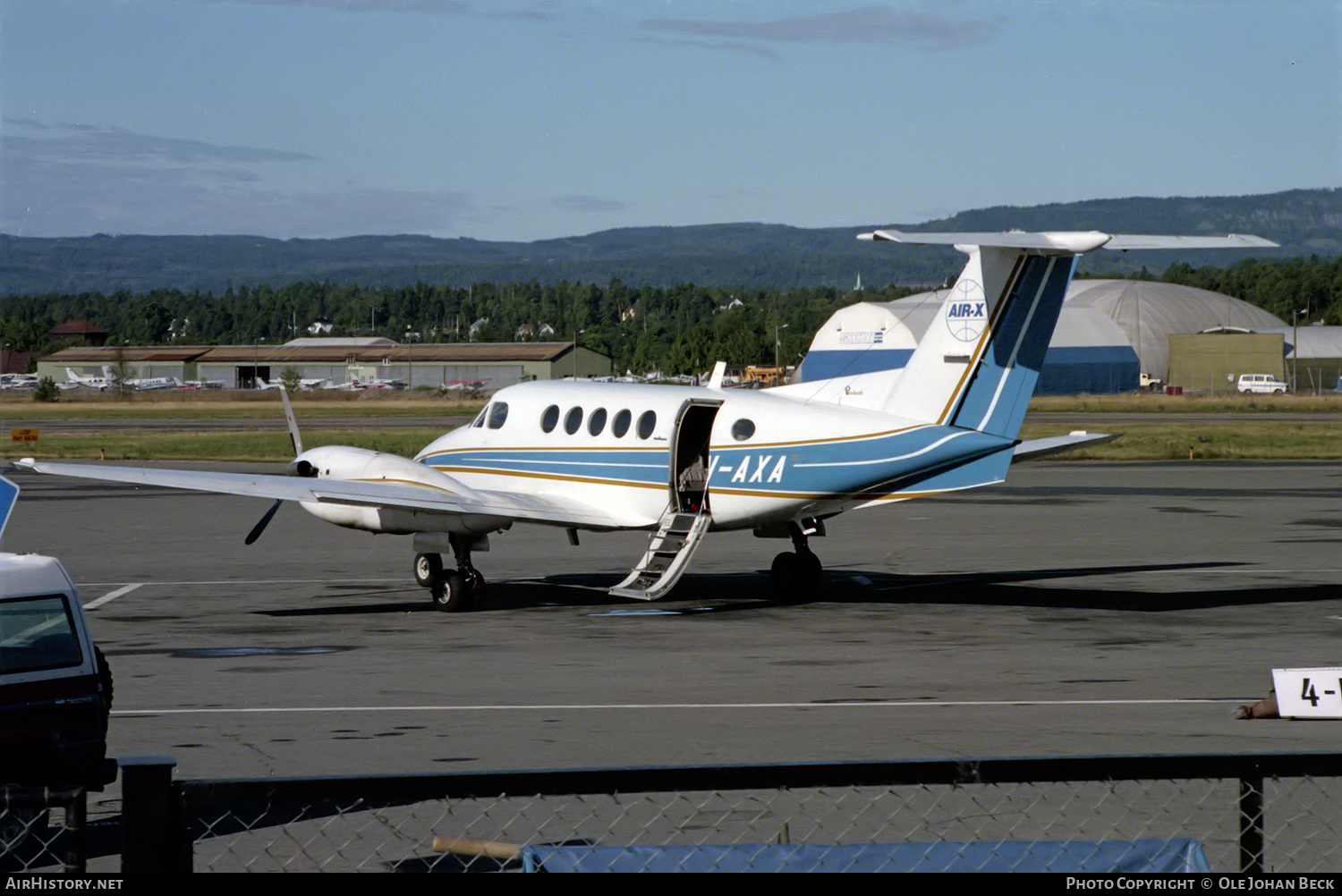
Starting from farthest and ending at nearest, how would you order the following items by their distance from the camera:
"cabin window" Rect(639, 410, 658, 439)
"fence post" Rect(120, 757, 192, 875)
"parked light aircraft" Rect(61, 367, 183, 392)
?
"parked light aircraft" Rect(61, 367, 183, 392)
"cabin window" Rect(639, 410, 658, 439)
"fence post" Rect(120, 757, 192, 875)

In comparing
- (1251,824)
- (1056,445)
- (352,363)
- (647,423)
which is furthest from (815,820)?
(352,363)

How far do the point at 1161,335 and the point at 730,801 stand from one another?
466 feet

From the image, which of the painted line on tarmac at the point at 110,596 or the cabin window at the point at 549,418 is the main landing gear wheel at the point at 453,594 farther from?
the painted line on tarmac at the point at 110,596

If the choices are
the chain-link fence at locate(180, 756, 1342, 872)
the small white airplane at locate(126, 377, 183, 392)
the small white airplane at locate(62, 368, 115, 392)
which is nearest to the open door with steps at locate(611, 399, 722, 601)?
the chain-link fence at locate(180, 756, 1342, 872)

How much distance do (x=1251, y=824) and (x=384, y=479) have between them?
59.3 ft

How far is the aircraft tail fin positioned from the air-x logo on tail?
0.04 ft

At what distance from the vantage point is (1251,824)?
4.94 metres

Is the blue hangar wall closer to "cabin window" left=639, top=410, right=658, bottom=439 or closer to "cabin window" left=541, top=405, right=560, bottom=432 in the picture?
"cabin window" left=541, top=405, right=560, bottom=432

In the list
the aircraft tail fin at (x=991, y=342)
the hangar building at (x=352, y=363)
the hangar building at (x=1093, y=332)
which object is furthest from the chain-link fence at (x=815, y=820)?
the hangar building at (x=352, y=363)

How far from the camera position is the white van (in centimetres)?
12225

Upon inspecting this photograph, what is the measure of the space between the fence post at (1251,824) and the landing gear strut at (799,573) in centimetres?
1699

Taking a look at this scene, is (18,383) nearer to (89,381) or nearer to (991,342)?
(89,381)

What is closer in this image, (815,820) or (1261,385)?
(815,820)

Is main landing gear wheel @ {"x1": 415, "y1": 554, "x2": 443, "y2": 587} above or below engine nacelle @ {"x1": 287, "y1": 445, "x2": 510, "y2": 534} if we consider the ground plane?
below
